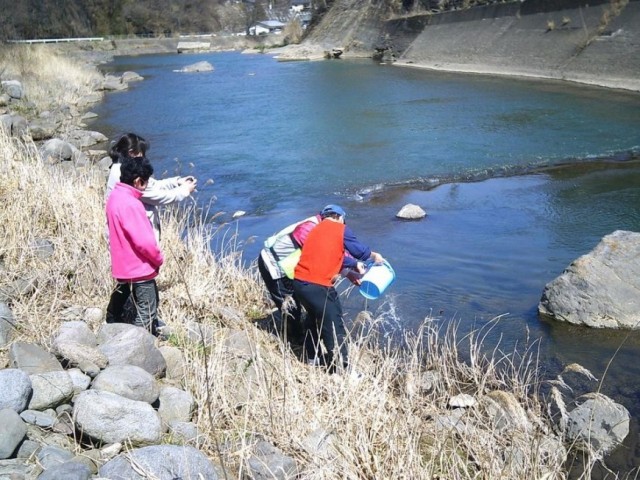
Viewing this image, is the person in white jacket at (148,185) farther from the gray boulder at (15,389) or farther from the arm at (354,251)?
the gray boulder at (15,389)

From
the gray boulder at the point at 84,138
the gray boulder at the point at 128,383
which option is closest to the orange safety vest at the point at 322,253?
the gray boulder at the point at 128,383

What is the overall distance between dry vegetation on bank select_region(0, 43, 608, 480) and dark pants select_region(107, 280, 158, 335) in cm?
20

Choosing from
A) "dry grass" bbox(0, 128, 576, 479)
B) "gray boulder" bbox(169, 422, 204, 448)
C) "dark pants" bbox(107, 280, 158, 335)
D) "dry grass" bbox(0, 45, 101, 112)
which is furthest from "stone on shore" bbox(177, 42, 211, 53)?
"gray boulder" bbox(169, 422, 204, 448)

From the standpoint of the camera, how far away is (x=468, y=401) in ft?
15.4

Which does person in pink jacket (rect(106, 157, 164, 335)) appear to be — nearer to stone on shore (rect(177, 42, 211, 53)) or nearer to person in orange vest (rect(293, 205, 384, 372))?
person in orange vest (rect(293, 205, 384, 372))

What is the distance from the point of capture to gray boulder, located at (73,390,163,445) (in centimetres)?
350

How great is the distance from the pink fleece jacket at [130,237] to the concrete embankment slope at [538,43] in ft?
60.2

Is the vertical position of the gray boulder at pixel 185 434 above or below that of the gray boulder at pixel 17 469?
below

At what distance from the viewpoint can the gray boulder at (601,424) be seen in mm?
4414

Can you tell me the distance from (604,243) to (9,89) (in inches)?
698

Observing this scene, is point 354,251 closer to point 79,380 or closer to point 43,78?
point 79,380

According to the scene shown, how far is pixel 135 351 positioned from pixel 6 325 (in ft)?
2.98

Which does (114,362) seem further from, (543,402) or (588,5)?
(588,5)

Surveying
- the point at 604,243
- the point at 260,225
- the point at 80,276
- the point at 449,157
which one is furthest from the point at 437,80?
the point at 80,276
